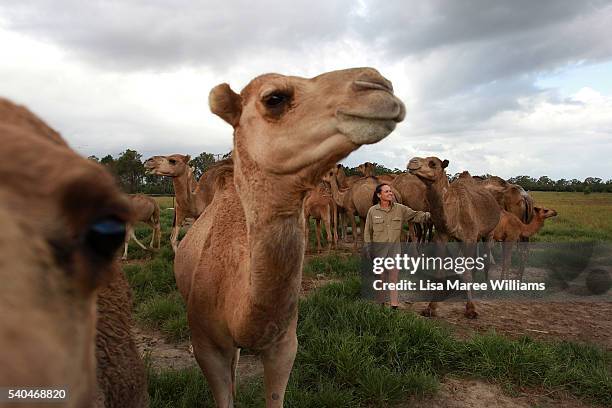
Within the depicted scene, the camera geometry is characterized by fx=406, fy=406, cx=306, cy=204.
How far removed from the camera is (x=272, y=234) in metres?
2.23

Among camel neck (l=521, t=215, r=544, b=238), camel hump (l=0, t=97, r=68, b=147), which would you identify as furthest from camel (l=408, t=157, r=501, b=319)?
camel hump (l=0, t=97, r=68, b=147)

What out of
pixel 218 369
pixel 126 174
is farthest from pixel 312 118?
pixel 218 369

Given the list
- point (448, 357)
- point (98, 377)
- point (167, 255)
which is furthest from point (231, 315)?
point (167, 255)

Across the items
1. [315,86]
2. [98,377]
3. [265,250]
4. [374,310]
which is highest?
[315,86]

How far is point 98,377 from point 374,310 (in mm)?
4262

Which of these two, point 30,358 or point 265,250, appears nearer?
point 30,358

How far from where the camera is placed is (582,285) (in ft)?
29.2

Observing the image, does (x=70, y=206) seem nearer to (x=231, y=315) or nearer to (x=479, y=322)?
(x=231, y=315)

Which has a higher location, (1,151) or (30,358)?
(1,151)

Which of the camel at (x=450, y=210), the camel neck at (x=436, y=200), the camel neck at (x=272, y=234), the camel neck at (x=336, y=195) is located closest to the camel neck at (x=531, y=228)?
the camel at (x=450, y=210)

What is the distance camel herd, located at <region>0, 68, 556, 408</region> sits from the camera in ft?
2.46

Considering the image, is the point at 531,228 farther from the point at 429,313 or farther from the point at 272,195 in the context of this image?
the point at 272,195

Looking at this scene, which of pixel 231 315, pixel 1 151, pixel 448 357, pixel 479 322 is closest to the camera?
pixel 1 151

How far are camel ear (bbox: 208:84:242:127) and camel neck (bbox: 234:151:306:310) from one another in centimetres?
36
